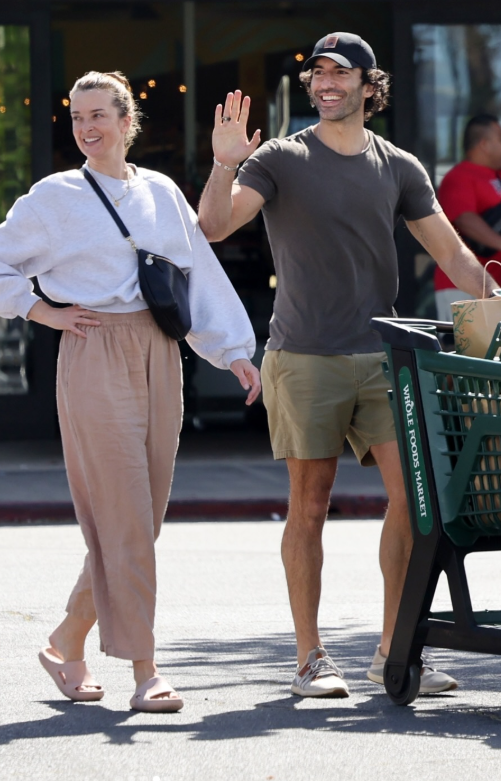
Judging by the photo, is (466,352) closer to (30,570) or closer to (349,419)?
(349,419)

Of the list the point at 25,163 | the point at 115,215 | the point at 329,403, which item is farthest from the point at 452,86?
the point at 115,215

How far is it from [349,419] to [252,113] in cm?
1009

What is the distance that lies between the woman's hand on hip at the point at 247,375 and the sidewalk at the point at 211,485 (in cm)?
561

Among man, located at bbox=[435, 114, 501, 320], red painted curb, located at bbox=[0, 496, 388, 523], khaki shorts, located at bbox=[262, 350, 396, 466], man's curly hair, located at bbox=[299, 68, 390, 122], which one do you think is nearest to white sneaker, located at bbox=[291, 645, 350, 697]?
khaki shorts, located at bbox=[262, 350, 396, 466]

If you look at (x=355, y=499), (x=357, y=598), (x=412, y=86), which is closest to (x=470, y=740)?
(x=357, y=598)

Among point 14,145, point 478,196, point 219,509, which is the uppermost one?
point 14,145

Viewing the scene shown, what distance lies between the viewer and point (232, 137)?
4.93 meters

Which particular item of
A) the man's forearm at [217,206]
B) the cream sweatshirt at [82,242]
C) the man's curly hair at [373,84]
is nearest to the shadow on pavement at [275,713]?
the cream sweatshirt at [82,242]

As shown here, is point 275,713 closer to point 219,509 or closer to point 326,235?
point 326,235

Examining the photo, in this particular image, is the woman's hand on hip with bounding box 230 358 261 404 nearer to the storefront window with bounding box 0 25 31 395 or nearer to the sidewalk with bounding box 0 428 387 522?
the sidewalk with bounding box 0 428 387 522

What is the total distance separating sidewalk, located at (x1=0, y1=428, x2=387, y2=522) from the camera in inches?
413

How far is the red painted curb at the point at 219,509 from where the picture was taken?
1033cm

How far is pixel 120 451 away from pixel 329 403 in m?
0.84

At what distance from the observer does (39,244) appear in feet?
15.4
